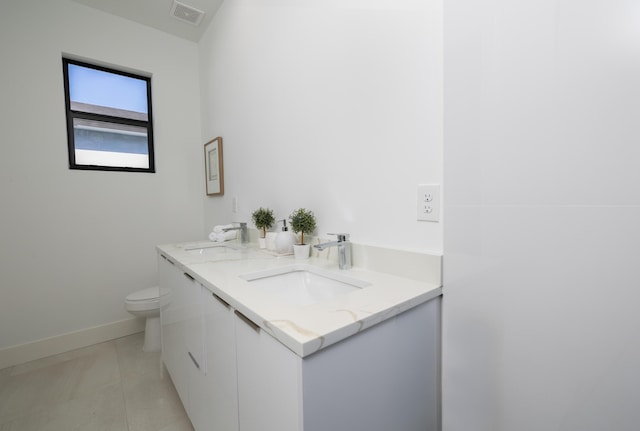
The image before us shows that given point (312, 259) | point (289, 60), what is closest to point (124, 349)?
point (312, 259)

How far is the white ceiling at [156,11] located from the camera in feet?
6.45

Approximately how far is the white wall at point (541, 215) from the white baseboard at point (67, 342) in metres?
2.37

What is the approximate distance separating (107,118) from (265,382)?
2.49 meters

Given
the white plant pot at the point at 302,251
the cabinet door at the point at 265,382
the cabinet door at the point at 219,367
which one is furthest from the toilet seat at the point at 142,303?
the cabinet door at the point at 265,382

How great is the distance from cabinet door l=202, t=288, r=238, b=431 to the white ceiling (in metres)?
2.15

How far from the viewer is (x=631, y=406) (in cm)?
54

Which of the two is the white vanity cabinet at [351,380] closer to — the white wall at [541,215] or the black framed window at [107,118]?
the white wall at [541,215]

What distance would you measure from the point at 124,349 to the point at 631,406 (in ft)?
8.40

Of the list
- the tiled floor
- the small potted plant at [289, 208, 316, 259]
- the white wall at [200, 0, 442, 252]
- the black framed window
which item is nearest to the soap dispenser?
the small potted plant at [289, 208, 316, 259]

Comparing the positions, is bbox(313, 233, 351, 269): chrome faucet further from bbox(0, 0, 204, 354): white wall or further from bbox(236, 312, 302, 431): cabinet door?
bbox(0, 0, 204, 354): white wall

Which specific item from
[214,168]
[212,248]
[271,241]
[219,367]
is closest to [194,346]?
[219,367]

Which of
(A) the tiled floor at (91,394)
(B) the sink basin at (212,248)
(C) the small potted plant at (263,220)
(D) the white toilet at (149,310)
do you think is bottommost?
(A) the tiled floor at (91,394)

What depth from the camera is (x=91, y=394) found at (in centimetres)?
151

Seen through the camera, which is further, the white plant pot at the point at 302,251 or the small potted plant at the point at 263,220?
the small potted plant at the point at 263,220
